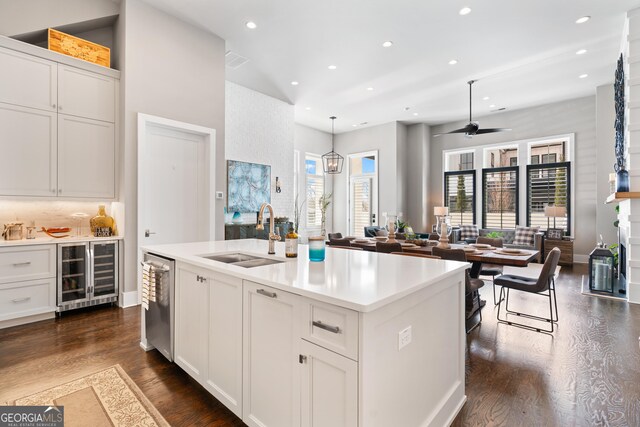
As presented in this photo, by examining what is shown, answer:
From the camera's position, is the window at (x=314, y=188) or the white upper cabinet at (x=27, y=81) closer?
the white upper cabinet at (x=27, y=81)

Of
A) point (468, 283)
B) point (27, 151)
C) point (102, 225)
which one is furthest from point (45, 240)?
point (468, 283)

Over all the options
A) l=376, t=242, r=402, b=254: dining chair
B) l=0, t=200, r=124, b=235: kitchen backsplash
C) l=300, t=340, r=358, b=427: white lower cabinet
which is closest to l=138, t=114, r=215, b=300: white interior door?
l=0, t=200, r=124, b=235: kitchen backsplash

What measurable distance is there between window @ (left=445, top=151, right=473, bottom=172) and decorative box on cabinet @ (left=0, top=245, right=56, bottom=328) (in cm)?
915

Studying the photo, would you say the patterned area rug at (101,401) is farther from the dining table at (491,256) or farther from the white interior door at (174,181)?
the dining table at (491,256)

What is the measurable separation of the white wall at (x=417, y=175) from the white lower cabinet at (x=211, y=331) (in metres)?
8.11

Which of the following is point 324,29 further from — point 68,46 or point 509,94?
point 509,94

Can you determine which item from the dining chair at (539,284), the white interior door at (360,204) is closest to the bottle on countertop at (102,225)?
the dining chair at (539,284)

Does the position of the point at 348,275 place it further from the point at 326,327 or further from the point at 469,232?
the point at 469,232

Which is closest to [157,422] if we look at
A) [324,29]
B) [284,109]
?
[324,29]

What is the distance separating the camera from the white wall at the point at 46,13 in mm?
3400

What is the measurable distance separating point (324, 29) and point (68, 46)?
10.5ft

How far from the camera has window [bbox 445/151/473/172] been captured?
29.4 ft

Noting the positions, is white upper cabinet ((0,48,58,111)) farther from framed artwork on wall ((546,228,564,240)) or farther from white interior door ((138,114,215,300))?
framed artwork on wall ((546,228,564,240))

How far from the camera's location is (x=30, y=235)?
349 cm
